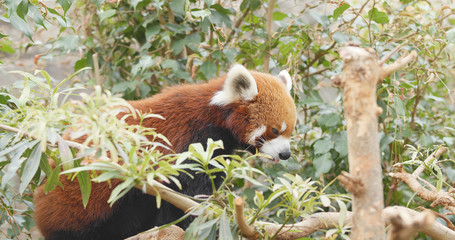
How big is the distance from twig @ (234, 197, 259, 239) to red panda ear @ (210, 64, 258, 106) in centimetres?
102

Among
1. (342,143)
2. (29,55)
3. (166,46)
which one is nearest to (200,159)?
(342,143)

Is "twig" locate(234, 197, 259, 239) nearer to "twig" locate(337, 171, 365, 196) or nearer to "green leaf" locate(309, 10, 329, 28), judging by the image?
"twig" locate(337, 171, 365, 196)

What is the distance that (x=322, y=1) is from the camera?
327 centimetres

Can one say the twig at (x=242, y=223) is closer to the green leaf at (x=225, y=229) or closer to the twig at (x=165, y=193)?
the green leaf at (x=225, y=229)

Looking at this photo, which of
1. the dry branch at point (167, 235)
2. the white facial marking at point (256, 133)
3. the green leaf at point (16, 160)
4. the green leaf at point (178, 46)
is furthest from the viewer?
the green leaf at point (178, 46)

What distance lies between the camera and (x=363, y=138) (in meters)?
1.20

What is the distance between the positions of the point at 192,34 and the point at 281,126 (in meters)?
1.18

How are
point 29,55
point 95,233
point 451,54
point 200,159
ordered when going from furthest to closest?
point 29,55 < point 451,54 < point 95,233 < point 200,159

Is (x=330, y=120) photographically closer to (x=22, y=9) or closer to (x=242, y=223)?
(x=242, y=223)

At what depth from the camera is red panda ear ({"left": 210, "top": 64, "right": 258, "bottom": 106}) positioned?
245 cm

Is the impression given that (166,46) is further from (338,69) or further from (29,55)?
(29,55)

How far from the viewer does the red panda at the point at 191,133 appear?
232 cm

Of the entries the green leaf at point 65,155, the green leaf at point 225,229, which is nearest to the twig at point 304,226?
the green leaf at point 225,229

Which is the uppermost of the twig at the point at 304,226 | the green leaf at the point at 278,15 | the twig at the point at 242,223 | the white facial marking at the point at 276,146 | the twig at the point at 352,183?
the green leaf at the point at 278,15
